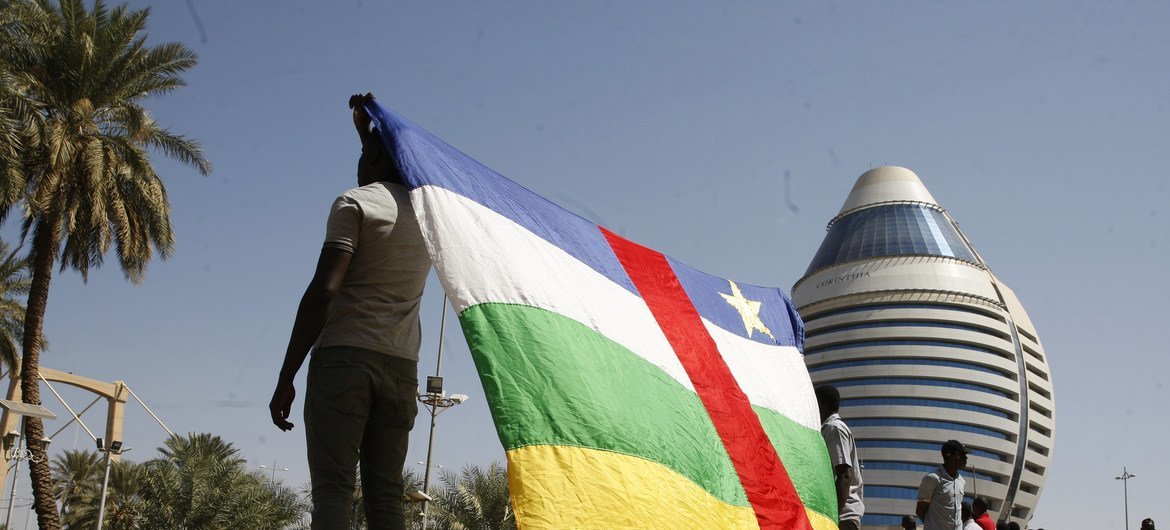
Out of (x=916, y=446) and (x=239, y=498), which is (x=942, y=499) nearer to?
(x=239, y=498)

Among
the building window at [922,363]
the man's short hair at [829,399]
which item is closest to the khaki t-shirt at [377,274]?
the man's short hair at [829,399]

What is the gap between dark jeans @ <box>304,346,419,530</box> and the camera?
3.16 meters

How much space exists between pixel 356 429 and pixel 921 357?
102 meters

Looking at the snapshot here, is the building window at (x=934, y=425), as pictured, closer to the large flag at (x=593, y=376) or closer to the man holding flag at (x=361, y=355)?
the large flag at (x=593, y=376)

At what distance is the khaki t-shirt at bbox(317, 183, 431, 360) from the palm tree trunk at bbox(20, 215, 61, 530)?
16.5 metres

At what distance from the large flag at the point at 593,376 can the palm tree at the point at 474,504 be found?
73.8 ft

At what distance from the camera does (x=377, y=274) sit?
343 centimetres

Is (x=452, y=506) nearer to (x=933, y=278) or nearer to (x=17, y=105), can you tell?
(x=17, y=105)

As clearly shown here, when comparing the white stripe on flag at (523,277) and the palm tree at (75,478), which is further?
the palm tree at (75,478)

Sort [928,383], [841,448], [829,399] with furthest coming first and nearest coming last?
[928,383]
[829,399]
[841,448]

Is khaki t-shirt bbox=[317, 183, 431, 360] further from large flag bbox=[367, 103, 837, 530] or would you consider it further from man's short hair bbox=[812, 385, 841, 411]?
man's short hair bbox=[812, 385, 841, 411]

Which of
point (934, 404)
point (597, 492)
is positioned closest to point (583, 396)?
point (597, 492)

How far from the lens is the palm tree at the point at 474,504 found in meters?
27.0

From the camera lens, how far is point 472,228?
3.90 metres
